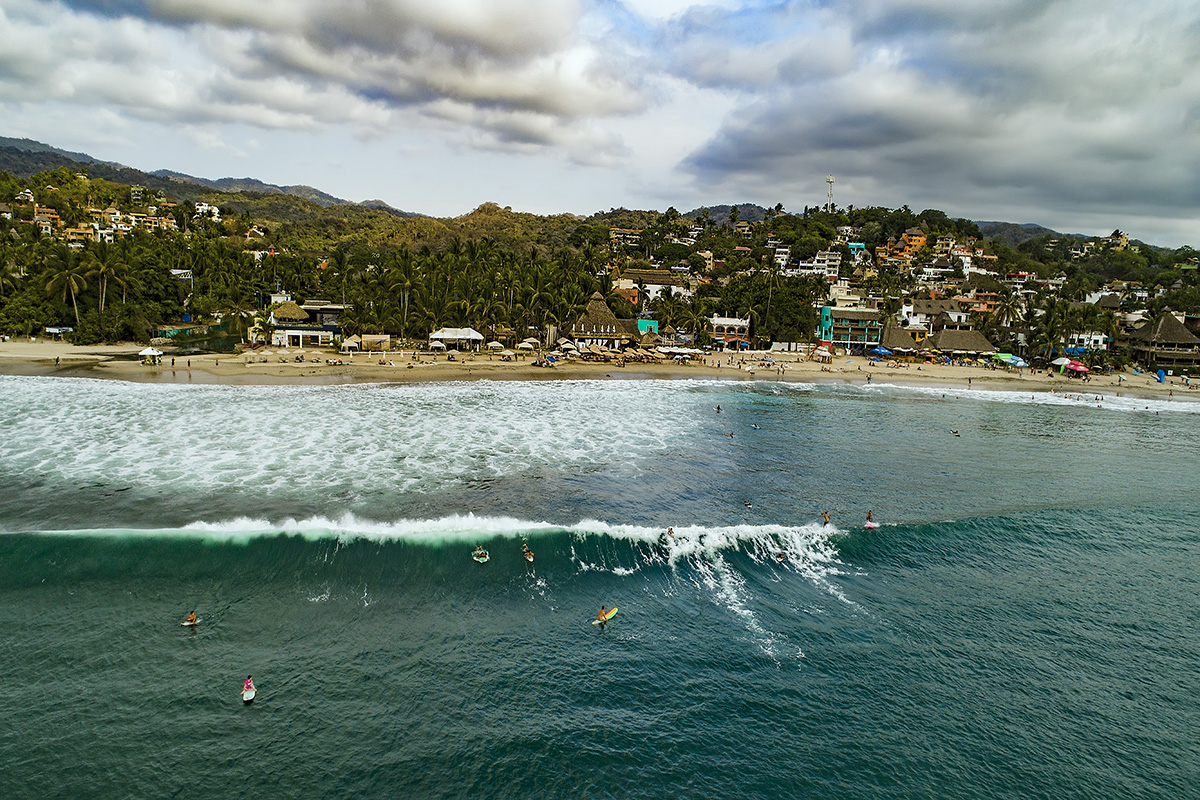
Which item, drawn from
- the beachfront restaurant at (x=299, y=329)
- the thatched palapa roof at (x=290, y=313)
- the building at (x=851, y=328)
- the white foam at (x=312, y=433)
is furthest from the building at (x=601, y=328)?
the building at (x=851, y=328)

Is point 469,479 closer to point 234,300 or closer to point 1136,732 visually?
point 1136,732

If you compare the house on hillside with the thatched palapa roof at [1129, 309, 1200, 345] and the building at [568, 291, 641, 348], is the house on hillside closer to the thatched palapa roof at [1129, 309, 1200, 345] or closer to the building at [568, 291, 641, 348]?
the thatched palapa roof at [1129, 309, 1200, 345]

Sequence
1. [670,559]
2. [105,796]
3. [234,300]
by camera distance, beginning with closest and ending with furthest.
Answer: [105,796] → [670,559] → [234,300]

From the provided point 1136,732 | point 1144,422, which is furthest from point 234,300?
point 1144,422

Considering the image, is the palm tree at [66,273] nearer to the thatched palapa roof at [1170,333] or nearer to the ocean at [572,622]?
the ocean at [572,622]

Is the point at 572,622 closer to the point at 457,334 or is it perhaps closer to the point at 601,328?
the point at 457,334

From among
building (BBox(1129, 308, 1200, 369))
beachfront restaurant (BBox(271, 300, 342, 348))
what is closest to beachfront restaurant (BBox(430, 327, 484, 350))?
beachfront restaurant (BBox(271, 300, 342, 348))

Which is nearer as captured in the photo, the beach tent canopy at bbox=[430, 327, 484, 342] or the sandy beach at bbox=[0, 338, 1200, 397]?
the sandy beach at bbox=[0, 338, 1200, 397]
